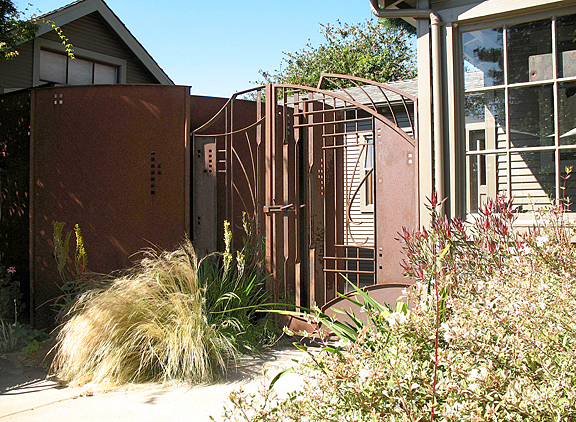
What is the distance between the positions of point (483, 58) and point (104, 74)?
30.7ft

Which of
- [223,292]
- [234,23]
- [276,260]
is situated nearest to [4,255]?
[223,292]

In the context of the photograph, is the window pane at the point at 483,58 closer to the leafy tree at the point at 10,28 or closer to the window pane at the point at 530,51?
the window pane at the point at 530,51

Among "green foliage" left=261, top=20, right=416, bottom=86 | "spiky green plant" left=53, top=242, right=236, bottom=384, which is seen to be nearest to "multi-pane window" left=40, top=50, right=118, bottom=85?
"spiky green plant" left=53, top=242, right=236, bottom=384

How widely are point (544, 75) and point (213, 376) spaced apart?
3365mm

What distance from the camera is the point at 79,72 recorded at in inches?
419

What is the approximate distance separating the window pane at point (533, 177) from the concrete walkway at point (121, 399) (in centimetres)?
214

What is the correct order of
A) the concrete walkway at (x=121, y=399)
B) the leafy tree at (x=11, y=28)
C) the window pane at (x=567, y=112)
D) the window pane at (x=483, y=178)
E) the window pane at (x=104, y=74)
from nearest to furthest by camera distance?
the concrete walkway at (x=121, y=399), the window pane at (x=567, y=112), the window pane at (x=483, y=178), the leafy tree at (x=11, y=28), the window pane at (x=104, y=74)

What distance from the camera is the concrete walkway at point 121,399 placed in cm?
312

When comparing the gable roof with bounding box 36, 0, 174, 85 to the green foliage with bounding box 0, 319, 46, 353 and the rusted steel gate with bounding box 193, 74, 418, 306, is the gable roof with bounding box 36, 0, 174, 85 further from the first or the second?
the green foliage with bounding box 0, 319, 46, 353

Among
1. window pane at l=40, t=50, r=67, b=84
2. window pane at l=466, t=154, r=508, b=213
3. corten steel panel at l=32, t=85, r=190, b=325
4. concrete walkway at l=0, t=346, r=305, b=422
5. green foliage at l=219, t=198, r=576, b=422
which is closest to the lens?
green foliage at l=219, t=198, r=576, b=422

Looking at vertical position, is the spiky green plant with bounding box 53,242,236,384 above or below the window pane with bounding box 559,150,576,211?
below

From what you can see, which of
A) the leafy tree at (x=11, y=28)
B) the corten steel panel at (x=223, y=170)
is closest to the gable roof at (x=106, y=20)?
the leafy tree at (x=11, y=28)

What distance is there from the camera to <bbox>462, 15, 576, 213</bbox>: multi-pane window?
3680mm

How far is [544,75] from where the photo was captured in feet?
12.3
